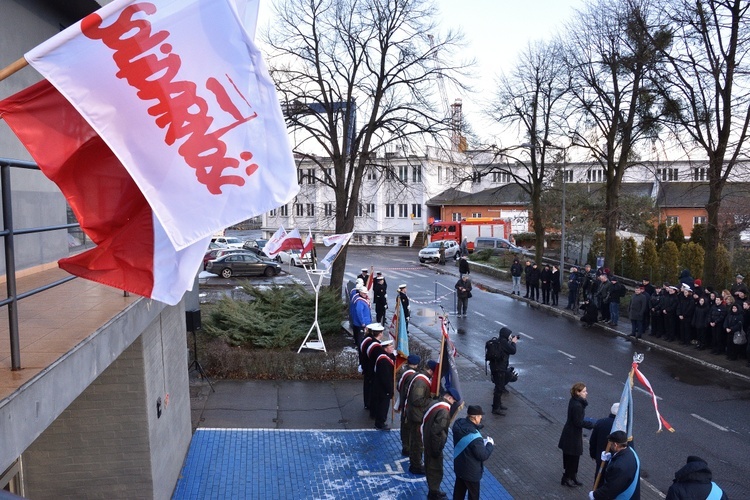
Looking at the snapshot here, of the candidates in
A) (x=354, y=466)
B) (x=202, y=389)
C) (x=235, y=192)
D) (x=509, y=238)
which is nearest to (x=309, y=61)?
(x=202, y=389)

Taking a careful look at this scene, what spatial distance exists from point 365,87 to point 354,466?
648 inches

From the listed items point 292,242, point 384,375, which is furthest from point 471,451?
point 292,242

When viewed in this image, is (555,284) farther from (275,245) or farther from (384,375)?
(384,375)

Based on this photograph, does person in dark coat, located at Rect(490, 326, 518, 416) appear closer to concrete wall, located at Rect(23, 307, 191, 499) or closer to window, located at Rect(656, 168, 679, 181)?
concrete wall, located at Rect(23, 307, 191, 499)

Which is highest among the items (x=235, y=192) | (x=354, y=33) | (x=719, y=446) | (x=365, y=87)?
(x=354, y=33)

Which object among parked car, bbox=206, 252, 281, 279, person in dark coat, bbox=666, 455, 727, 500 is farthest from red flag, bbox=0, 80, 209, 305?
parked car, bbox=206, 252, 281, 279

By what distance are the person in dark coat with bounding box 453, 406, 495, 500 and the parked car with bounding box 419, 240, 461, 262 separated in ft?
118

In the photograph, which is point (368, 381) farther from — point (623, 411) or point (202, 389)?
point (623, 411)

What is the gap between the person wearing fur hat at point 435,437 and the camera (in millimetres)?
8758

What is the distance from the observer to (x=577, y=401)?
30.9 ft

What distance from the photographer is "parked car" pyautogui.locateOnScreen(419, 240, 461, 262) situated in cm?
4438

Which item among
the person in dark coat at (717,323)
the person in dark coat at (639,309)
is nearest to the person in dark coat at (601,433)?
the person in dark coat at (717,323)

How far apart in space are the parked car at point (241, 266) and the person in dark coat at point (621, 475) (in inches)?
1177

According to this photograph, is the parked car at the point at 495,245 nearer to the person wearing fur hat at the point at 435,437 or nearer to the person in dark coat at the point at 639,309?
the person in dark coat at the point at 639,309
